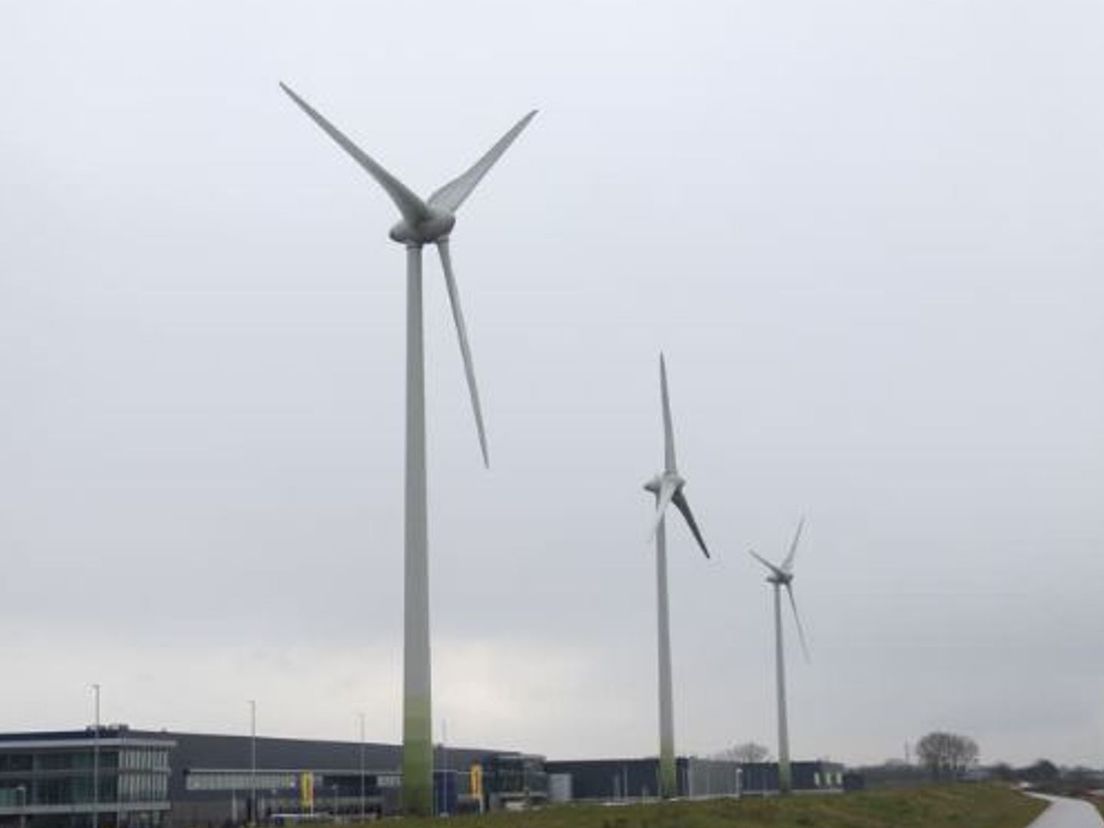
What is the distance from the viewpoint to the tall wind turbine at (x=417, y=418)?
42.7 m

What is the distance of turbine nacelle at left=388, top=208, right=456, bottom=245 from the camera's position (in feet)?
160

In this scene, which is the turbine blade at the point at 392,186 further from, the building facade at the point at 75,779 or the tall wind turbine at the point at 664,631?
the building facade at the point at 75,779

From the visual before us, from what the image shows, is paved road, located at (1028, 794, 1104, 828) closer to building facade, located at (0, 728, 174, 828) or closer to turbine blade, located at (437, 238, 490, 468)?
turbine blade, located at (437, 238, 490, 468)

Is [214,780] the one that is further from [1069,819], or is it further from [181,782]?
[1069,819]

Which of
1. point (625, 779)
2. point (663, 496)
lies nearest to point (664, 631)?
point (663, 496)

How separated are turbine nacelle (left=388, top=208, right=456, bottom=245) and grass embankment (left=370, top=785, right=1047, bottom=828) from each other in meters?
18.6

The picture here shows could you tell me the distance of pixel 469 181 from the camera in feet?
168

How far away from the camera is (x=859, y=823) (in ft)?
207

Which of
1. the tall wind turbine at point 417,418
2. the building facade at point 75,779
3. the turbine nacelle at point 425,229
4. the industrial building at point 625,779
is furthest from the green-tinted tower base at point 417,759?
the industrial building at point 625,779

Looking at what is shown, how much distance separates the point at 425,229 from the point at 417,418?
7.12 metres

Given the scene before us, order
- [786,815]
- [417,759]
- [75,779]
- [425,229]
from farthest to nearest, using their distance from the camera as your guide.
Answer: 1. [75,779]
2. [786,815]
3. [425,229]
4. [417,759]

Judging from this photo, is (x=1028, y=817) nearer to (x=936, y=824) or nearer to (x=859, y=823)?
(x=936, y=824)

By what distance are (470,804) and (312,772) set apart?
2001 centimetres

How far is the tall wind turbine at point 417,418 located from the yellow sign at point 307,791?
9098cm
